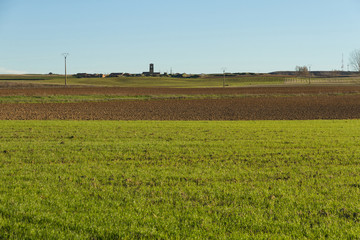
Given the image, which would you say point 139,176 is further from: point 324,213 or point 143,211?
point 324,213

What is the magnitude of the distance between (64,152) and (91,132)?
20.4 feet

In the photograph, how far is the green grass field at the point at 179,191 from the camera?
625 centimetres

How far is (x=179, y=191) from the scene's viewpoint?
320 inches

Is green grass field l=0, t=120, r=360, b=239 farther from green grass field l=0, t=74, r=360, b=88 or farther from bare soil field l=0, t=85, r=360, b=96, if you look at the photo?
green grass field l=0, t=74, r=360, b=88

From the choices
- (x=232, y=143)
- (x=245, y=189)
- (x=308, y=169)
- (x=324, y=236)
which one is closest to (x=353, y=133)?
(x=232, y=143)

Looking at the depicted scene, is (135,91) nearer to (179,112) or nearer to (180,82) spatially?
(179,112)

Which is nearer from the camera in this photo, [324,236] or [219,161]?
[324,236]

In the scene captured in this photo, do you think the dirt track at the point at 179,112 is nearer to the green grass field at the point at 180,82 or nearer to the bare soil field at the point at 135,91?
the bare soil field at the point at 135,91

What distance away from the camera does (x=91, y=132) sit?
746 inches

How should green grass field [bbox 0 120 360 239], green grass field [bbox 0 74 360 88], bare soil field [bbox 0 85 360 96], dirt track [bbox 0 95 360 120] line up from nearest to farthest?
green grass field [bbox 0 120 360 239] < dirt track [bbox 0 95 360 120] < bare soil field [bbox 0 85 360 96] < green grass field [bbox 0 74 360 88]

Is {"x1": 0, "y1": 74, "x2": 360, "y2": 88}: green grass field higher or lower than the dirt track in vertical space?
higher

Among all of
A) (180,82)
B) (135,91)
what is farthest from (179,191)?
(180,82)

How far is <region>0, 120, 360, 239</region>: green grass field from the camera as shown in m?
6.25

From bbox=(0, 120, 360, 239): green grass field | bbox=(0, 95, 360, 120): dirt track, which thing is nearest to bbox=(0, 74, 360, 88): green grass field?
bbox=(0, 95, 360, 120): dirt track
